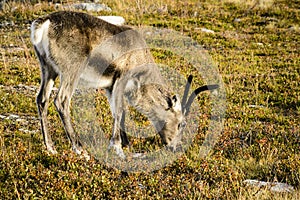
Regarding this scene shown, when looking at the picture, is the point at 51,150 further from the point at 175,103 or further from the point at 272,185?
the point at 272,185

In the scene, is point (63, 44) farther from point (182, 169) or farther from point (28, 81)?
point (28, 81)

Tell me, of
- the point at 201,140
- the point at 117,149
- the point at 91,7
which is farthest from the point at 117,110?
the point at 91,7

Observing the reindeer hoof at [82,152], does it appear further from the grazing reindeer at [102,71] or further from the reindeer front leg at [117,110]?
the reindeer front leg at [117,110]

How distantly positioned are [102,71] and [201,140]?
2627 mm

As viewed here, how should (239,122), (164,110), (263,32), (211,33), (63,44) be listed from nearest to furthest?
(63,44)
(164,110)
(239,122)
(211,33)
(263,32)

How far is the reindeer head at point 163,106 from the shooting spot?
8617 millimetres

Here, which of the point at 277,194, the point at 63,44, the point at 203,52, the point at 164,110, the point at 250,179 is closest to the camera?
the point at 277,194

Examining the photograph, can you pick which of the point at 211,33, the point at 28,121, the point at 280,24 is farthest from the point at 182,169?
the point at 280,24

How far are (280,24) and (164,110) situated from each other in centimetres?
1850

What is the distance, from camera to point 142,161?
7395 millimetres

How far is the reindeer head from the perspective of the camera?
862 cm

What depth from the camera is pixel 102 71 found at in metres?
8.24

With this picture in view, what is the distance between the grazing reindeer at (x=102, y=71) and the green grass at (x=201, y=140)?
0.66 meters

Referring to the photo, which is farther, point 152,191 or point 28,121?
point 28,121
